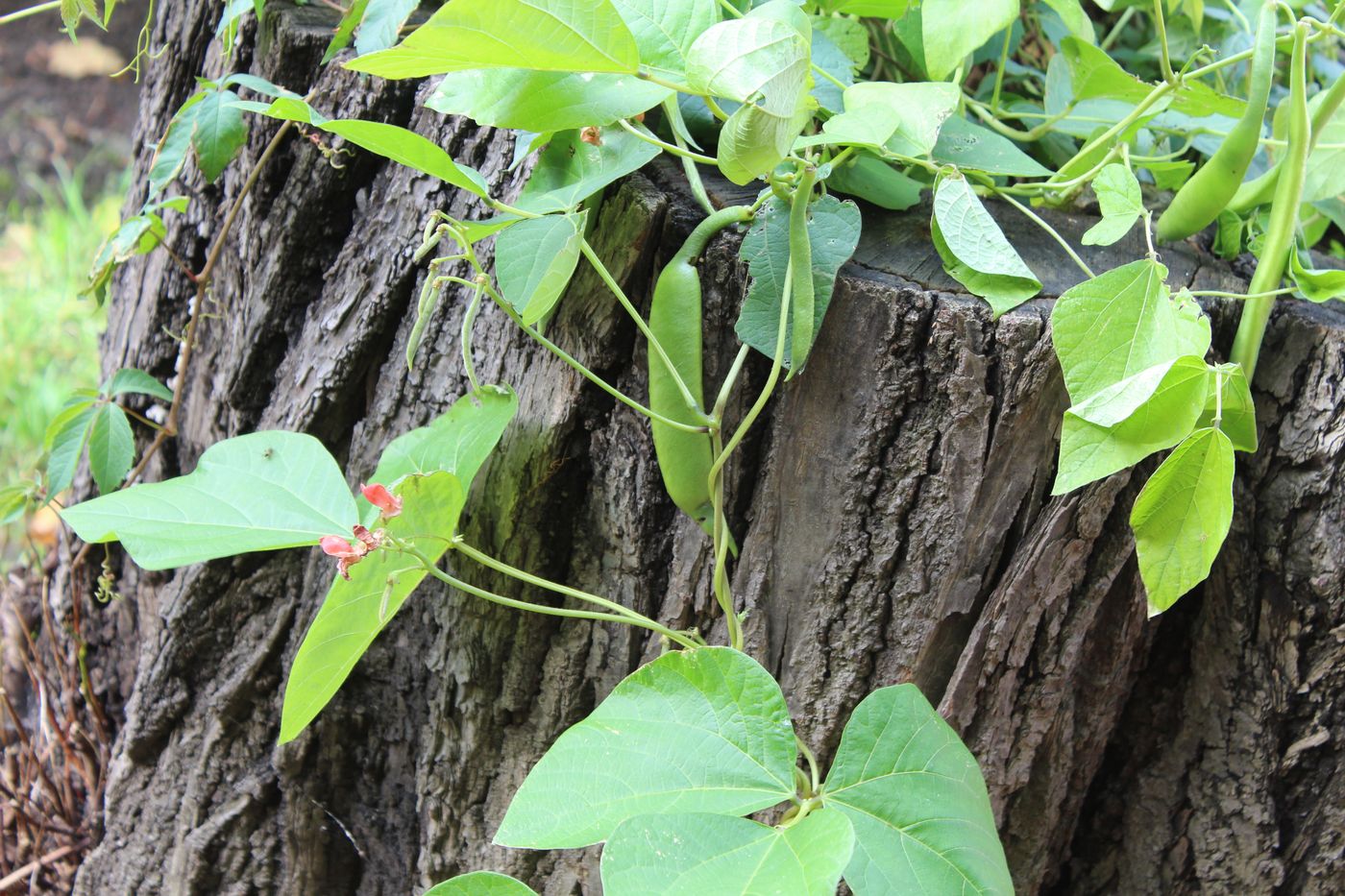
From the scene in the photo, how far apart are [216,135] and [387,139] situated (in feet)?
1.15

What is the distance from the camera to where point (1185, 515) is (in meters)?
0.57

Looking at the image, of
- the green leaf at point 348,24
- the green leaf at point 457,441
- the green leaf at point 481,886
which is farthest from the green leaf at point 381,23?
the green leaf at point 481,886

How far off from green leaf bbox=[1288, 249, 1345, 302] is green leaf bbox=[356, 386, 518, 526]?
1.82ft

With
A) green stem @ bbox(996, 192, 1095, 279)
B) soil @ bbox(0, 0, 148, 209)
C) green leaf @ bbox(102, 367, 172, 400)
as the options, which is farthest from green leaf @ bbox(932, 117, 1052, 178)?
soil @ bbox(0, 0, 148, 209)

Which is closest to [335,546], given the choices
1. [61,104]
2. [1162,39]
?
[1162,39]

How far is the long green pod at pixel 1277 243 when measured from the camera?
2.11 ft

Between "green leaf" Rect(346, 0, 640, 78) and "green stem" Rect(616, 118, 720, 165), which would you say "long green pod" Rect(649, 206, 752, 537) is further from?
"green leaf" Rect(346, 0, 640, 78)

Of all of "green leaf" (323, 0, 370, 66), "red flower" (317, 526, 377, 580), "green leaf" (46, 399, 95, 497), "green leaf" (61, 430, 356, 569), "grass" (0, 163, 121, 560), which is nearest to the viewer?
"red flower" (317, 526, 377, 580)

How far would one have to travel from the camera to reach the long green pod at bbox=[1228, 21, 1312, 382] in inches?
25.3

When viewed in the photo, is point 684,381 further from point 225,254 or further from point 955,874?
point 225,254

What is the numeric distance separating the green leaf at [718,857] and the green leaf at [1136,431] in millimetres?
239

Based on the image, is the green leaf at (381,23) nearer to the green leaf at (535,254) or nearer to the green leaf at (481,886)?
the green leaf at (535,254)

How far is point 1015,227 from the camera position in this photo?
2.44ft

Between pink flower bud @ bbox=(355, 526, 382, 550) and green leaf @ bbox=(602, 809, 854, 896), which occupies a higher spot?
pink flower bud @ bbox=(355, 526, 382, 550)
